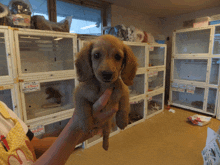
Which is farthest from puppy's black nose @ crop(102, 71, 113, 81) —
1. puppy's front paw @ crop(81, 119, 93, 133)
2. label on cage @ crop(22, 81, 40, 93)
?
label on cage @ crop(22, 81, 40, 93)

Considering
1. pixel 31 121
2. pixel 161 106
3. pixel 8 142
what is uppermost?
pixel 8 142

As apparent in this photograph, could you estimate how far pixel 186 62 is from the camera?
10.7 ft

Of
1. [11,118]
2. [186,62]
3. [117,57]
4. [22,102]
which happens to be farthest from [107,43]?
A: [186,62]

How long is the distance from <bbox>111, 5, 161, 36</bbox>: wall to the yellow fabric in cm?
234

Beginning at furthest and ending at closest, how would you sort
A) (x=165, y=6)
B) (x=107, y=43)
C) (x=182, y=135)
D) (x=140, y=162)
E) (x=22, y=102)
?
(x=165, y=6) → (x=182, y=135) → (x=140, y=162) → (x=22, y=102) → (x=107, y=43)

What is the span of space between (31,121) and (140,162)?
1304mm

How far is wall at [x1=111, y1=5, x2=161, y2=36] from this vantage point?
2.71m

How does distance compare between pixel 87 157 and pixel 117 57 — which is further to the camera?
pixel 87 157

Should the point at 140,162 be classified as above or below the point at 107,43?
below

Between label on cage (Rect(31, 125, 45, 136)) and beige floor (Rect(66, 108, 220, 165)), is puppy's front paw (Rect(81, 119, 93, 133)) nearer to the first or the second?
label on cage (Rect(31, 125, 45, 136))

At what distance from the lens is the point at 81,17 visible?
235 cm

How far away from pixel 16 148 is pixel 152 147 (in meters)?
1.66

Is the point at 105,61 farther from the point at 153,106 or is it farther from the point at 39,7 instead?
the point at 153,106

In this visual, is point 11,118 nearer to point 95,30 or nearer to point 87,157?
point 87,157
